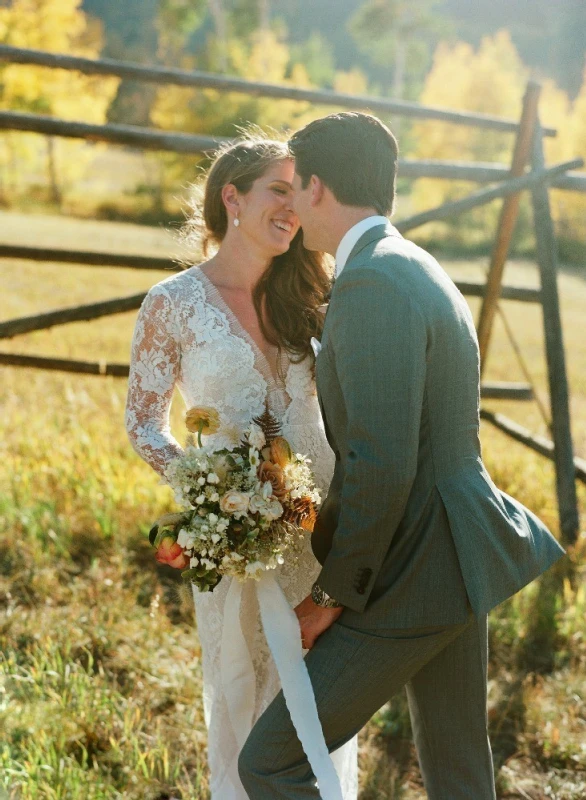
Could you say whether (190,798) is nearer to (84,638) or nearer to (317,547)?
(84,638)

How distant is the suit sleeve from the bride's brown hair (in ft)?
2.63

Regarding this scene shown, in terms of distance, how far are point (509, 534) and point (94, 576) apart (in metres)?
2.60

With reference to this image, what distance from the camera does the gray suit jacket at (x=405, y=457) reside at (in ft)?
6.20

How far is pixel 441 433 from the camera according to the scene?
2.01m

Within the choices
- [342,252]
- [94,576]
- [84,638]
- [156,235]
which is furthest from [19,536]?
[156,235]

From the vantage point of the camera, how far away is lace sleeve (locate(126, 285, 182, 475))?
2.61 metres

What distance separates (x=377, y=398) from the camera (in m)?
1.88

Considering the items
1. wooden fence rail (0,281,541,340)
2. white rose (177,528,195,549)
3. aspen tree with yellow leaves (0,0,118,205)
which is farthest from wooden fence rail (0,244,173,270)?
aspen tree with yellow leaves (0,0,118,205)

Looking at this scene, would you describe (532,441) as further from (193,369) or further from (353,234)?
(353,234)

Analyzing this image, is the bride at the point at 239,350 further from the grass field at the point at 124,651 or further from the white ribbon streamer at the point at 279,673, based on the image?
the grass field at the point at 124,651

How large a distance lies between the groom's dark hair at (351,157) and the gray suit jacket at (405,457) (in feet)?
0.37

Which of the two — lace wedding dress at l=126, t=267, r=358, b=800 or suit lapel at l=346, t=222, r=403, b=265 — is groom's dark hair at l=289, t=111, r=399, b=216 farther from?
lace wedding dress at l=126, t=267, r=358, b=800

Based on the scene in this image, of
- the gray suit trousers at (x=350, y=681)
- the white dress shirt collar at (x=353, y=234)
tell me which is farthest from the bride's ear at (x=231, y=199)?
the gray suit trousers at (x=350, y=681)

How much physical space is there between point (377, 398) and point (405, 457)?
145mm
